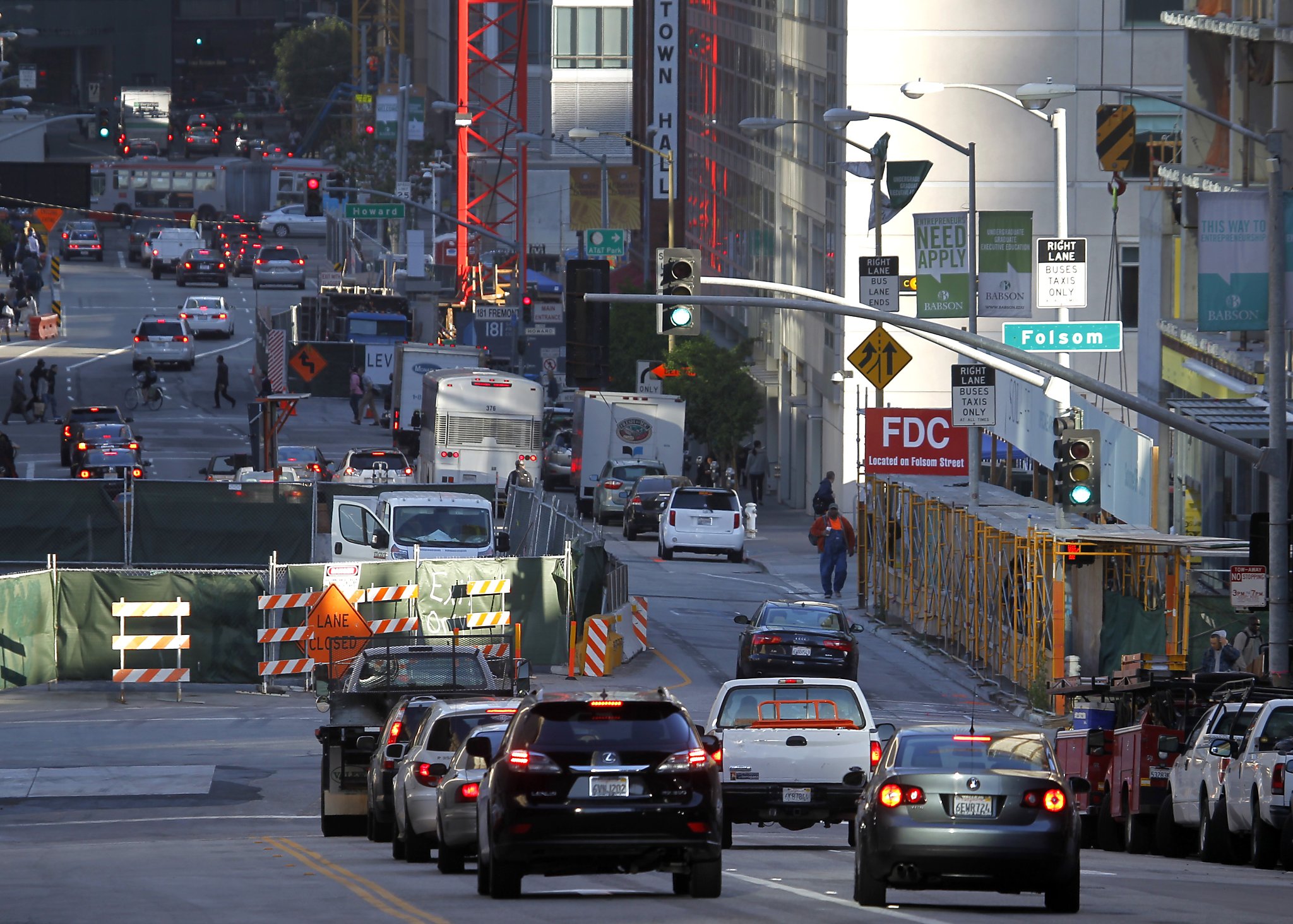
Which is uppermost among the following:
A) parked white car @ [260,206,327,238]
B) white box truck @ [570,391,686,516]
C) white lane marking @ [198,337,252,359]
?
parked white car @ [260,206,327,238]

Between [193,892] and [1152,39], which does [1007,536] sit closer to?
[193,892]

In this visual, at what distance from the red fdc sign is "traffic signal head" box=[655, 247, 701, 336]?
11.3m

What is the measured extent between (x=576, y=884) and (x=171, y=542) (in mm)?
22767

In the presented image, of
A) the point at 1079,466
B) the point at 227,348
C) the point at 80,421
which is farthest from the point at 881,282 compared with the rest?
the point at 227,348

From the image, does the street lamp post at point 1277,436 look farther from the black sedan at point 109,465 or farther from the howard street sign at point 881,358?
the black sedan at point 109,465

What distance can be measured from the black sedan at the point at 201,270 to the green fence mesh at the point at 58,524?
7182 centimetres

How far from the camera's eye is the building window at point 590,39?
114500 mm

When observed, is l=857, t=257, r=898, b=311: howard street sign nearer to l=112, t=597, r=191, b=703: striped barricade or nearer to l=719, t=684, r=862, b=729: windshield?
l=112, t=597, r=191, b=703: striped barricade

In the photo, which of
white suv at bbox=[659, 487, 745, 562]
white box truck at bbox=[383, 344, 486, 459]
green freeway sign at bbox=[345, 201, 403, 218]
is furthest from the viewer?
green freeway sign at bbox=[345, 201, 403, 218]

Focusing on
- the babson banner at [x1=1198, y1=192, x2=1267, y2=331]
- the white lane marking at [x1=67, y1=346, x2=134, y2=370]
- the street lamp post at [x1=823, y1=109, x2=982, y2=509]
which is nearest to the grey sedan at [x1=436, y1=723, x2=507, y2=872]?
the babson banner at [x1=1198, y1=192, x2=1267, y2=331]

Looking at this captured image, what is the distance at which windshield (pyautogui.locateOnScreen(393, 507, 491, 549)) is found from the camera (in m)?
37.6

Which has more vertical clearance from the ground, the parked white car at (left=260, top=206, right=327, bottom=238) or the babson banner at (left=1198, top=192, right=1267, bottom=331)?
the parked white car at (left=260, top=206, right=327, bottom=238)

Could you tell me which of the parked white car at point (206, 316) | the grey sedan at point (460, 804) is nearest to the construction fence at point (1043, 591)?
the grey sedan at point (460, 804)

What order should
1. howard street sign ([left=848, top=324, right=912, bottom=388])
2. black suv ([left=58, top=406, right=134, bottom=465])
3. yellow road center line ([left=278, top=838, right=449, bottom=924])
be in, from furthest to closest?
1. black suv ([left=58, top=406, right=134, bottom=465])
2. howard street sign ([left=848, top=324, right=912, bottom=388])
3. yellow road center line ([left=278, top=838, right=449, bottom=924])
